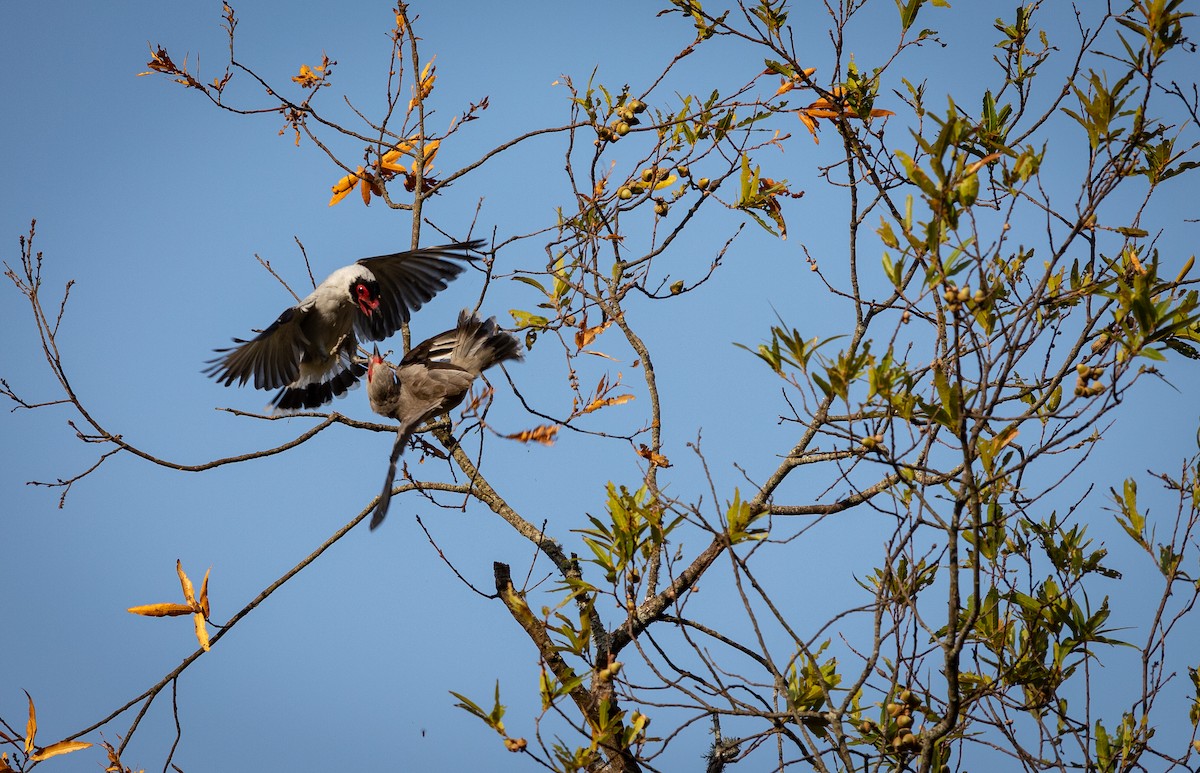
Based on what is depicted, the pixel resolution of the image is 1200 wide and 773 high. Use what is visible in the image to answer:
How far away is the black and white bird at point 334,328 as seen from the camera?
4.95m

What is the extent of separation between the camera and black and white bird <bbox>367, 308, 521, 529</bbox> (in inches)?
130

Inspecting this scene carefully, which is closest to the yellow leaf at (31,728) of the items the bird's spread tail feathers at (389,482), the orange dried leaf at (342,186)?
the bird's spread tail feathers at (389,482)

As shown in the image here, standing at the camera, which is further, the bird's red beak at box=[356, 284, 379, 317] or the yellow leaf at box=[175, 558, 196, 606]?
the bird's red beak at box=[356, 284, 379, 317]

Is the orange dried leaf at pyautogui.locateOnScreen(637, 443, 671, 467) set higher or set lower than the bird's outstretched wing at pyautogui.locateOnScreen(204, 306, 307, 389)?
lower

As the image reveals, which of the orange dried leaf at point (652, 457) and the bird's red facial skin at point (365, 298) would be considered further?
the bird's red facial skin at point (365, 298)

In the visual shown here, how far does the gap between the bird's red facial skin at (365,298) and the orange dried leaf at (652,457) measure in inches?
84.2

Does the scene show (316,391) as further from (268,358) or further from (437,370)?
(437,370)

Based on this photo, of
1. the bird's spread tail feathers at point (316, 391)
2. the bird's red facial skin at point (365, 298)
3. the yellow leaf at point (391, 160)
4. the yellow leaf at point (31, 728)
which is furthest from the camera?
the bird's spread tail feathers at point (316, 391)

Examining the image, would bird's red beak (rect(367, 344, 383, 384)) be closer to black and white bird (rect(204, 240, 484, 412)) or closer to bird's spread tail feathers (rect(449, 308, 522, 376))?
bird's spread tail feathers (rect(449, 308, 522, 376))

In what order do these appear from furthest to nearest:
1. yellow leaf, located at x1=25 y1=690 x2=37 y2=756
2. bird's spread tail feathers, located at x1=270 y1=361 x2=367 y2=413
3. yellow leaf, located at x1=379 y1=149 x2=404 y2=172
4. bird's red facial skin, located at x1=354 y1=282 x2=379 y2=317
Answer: bird's spread tail feathers, located at x1=270 y1=361 x2=367 y2=413 < bird's red facial skin, located at x1=354 y1=282 x2=379 y2=317 < yellow leaf, located at x1=379 y1=149 x2=404 y2=172 < yellow leaf, located at x1=25 y1=690 x2=37 y2=756

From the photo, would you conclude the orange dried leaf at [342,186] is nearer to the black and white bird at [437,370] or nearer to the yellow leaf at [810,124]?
the black and white bird at [437,370]

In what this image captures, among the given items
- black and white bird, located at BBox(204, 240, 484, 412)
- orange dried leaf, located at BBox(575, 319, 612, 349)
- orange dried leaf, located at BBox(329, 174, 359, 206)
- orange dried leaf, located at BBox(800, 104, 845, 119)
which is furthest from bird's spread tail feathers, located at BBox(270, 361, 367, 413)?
orange dried leaf, located at BBox(800, 104, 845, 119)

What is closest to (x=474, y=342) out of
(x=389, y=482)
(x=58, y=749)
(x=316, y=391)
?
(x=389, y=482)

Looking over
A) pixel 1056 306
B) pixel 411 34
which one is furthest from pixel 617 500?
pixel 411 34
